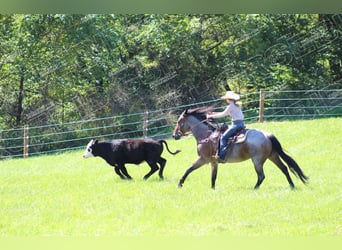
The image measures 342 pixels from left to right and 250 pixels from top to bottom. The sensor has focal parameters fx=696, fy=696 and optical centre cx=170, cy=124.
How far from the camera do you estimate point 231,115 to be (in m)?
6.45

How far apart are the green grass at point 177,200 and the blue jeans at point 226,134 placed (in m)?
0.33

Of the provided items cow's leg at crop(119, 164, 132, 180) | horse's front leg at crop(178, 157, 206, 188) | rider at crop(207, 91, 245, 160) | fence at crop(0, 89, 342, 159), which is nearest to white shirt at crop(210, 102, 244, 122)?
rider at crop(207, 91, 245, 160)

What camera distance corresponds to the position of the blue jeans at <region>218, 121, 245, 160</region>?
646cm

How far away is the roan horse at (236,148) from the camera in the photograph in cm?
646

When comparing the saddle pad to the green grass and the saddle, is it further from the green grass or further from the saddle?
the green grass

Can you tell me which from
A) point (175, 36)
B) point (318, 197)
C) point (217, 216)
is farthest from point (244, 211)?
point (175, 36)

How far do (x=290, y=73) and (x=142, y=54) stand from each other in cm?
202

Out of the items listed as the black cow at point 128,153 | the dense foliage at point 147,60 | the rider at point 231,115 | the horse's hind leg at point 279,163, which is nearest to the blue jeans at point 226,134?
the rider at point 231,115

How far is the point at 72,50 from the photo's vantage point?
9180mm

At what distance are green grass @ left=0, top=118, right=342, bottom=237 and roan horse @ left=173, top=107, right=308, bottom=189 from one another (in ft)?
0.51

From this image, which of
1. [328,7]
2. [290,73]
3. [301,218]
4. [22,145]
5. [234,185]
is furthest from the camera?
[22,145]

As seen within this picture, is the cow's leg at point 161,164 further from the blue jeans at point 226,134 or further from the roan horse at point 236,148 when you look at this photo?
the blue jeans at point 226,134

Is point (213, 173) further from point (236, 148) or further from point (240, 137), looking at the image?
point (240, 137)

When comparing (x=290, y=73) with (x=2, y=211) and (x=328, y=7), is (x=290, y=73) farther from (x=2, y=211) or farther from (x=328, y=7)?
(x=2, y=211)
